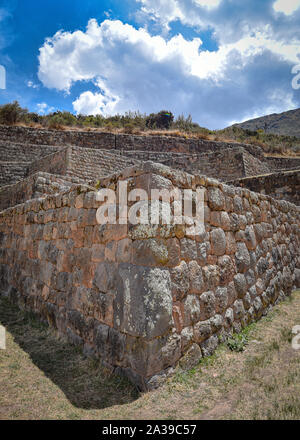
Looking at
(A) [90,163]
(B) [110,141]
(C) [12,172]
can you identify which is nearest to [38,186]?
(A) [90,163]

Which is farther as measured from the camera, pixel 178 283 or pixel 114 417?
pixel 178 283

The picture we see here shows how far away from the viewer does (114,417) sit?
7.49ft

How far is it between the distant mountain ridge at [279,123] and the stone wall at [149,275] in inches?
1633

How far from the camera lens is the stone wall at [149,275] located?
2656 millimetres

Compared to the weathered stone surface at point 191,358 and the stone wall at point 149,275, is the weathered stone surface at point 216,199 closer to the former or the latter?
the stone wall at point 149,275

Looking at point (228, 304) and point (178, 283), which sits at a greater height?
point (178, 283)

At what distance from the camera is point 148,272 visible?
2627mm

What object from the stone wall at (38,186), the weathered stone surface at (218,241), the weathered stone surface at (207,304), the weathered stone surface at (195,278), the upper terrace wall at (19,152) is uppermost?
the upper terrace wall at (19,152)

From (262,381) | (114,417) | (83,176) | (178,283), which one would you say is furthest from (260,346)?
(83,176)

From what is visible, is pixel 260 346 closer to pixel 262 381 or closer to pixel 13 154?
pixel 262 381

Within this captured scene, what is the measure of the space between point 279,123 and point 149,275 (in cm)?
4880

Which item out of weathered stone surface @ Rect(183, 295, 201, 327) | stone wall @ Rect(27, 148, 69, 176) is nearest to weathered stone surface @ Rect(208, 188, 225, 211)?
weathered stone surface @ Rect(183, 295, 201, 327)

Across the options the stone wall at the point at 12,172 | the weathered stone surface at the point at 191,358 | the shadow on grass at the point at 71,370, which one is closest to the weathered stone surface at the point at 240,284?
the weathered stone surface at the point at 191,358
